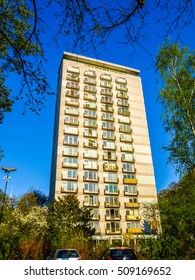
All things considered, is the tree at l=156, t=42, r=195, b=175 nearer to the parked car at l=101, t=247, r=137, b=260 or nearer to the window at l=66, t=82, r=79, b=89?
the parked car at l=101, t=247, r=137, b=260

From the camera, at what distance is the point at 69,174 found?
44.8 m

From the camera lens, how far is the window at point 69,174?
44.3 metres

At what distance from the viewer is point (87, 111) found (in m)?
52.8

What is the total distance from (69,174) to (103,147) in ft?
31.2

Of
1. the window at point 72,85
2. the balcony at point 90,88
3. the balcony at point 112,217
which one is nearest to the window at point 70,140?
the window at point 72,85

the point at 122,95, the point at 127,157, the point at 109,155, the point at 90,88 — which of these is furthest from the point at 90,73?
the point at 127,157

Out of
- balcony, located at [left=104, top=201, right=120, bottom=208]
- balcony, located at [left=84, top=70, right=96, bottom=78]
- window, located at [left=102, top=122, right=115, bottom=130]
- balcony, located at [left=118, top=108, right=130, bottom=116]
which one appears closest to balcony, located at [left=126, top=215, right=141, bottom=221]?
balcony, located at [left=104, top=201, right=120, bottom=208]

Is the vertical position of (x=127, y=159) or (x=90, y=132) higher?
(x=90, y=132)

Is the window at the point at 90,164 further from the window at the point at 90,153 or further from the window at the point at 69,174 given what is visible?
the window at the point at 69,174

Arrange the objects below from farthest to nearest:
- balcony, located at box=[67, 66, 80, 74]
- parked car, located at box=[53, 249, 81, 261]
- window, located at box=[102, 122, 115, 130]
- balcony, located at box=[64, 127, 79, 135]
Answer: balcony, located at box=[67, 66, 80, 74], window, located at box=[102, 122, 115, 130], balcony, located at box=[64, 127, 79, 135], parked car, located at box=[53, 249, 81, 261]

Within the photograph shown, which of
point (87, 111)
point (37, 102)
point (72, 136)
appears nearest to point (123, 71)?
point (87, 111)

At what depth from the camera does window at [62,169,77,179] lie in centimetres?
4430

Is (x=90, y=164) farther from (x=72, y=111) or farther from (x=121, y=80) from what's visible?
(x=121, y=80)

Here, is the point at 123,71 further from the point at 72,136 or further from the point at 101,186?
the point at 101,186
